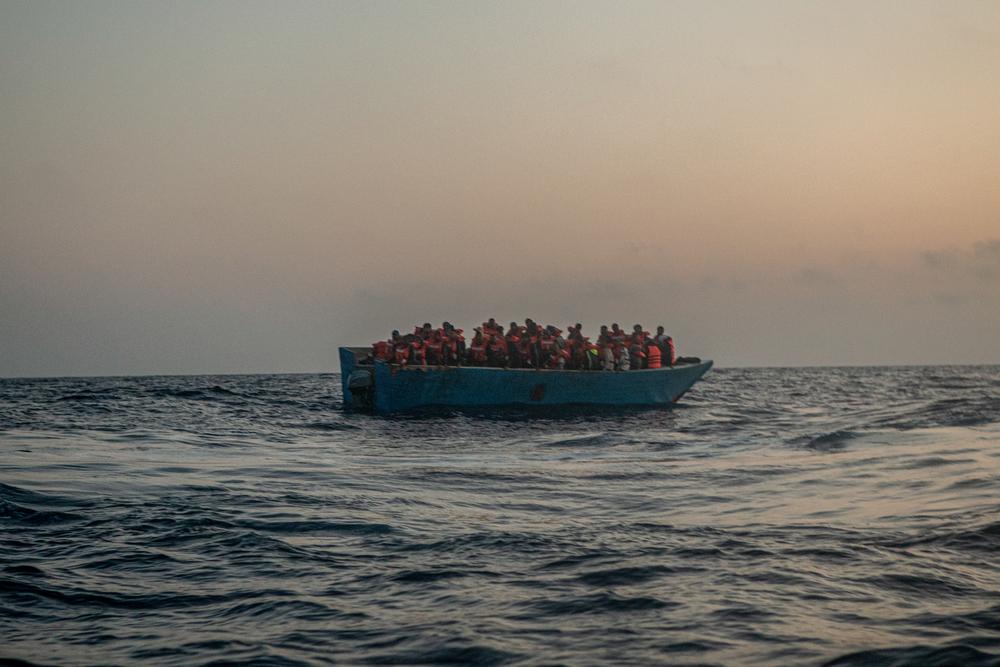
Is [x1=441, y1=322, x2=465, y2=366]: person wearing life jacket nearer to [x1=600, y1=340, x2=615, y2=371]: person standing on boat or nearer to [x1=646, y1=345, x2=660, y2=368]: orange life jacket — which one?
[x1=600, y1=340, x2=615, y2=371]: person standing on boat

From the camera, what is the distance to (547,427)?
24484mm

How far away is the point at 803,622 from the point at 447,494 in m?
6.54

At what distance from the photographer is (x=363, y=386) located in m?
29.6

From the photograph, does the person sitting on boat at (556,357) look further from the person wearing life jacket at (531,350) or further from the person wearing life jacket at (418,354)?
the person wearing life jacket at (418,354)

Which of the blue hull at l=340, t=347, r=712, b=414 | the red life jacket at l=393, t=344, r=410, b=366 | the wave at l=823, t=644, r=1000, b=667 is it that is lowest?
the wave at l=823, t=644, r=1000, b=667

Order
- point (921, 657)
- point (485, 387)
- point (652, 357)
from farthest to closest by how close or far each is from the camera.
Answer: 1. point (652, 357)
2. point (485, 387)
3. point (921, 657)

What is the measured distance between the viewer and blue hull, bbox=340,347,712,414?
28719 millimetres

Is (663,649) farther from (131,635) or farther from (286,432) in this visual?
(286,432)

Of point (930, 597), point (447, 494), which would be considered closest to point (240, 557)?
point (447, 494)

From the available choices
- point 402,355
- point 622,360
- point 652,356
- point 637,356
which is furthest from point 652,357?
point 402,355

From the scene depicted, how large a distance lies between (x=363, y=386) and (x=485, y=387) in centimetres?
387

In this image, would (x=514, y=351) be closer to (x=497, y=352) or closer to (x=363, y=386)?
(x=497, y=352)

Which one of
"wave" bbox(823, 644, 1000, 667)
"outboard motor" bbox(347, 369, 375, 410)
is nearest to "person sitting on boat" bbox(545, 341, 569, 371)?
"outboard motor" bbox(347, 369, 375, 410)

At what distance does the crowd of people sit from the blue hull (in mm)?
729
